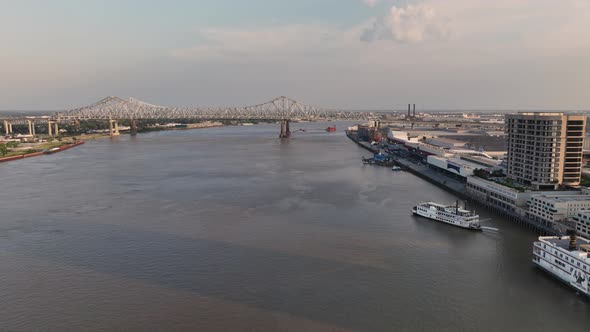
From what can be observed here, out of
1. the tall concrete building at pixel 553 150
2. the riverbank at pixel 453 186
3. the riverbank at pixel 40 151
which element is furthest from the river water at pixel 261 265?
the riverbank at pixel 40 151

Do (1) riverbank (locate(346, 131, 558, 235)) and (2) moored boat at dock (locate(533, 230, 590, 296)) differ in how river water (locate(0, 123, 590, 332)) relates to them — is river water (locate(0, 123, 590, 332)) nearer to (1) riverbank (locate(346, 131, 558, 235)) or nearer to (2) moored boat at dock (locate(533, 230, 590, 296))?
(2) moored boat at dock (locate(533, 230, 590, 296))

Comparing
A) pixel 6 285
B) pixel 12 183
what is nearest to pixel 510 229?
pixel 6 285

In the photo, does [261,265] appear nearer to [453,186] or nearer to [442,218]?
[442,218]

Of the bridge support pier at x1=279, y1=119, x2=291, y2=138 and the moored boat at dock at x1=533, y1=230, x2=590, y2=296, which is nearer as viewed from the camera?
the moored boat at dock at x1=533, y1=230, x2=590, y2=296

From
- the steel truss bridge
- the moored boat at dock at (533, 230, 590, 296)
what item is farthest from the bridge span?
the moored boat at dock at (533, 230, 590, 296)

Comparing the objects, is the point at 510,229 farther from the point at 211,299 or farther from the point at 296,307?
the point at 211,299
